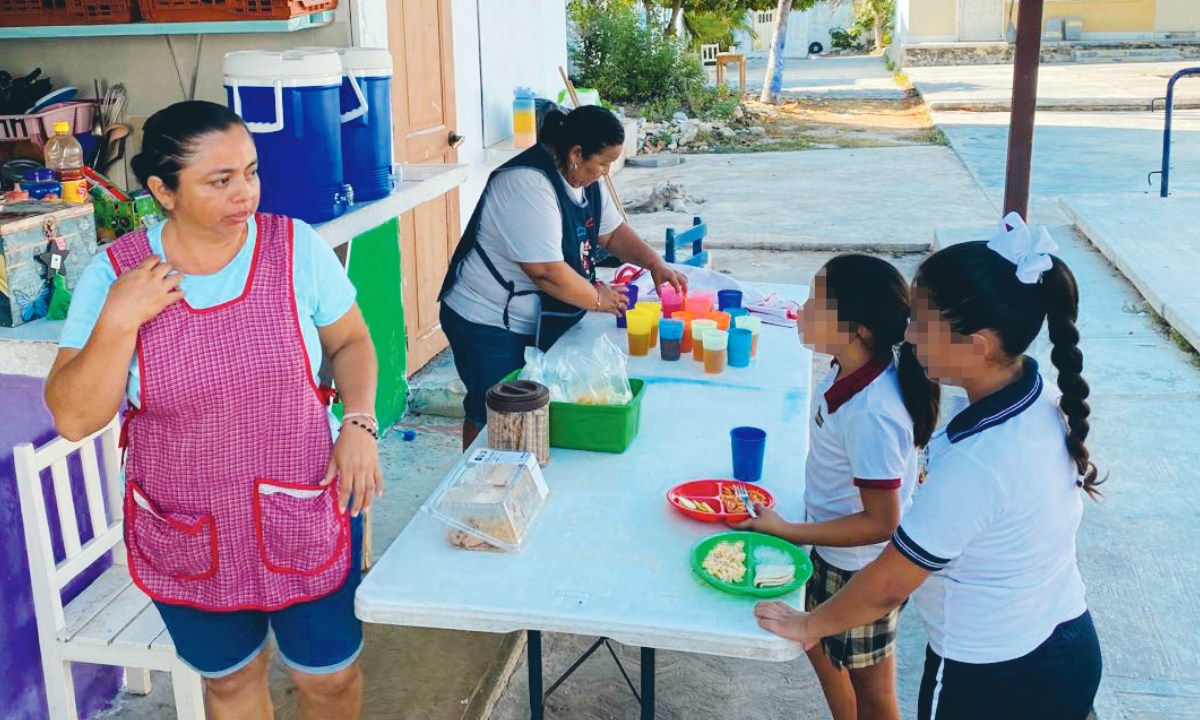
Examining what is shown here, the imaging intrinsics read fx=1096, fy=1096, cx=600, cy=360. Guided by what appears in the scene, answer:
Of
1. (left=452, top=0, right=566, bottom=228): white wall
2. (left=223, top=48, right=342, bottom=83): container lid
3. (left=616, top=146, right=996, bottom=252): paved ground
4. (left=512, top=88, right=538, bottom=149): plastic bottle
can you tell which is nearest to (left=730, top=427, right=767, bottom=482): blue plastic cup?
(left=223, top=48, right=342, bottom=83): container lid

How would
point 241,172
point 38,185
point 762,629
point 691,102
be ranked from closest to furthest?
point 762,629 → point 241,172 → point 38,185 → point 691,102

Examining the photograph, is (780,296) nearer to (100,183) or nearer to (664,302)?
(664,302)

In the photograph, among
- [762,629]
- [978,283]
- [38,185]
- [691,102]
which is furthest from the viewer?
[691,102]

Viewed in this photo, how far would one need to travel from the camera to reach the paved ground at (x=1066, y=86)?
733 inches

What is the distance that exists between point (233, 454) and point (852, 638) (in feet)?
4.70

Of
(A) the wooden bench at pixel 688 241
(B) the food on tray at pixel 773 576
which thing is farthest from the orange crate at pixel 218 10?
(B) the food on tray at pixel 773 576

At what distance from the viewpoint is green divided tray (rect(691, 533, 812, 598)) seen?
2.14 meters

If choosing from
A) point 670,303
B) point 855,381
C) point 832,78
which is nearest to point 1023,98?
point 670,303

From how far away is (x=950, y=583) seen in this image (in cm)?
206

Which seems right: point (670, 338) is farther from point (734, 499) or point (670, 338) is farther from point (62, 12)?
point (62, 12)

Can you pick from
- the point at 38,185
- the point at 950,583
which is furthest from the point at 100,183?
the point at 950,583

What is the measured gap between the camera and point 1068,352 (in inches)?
76.1

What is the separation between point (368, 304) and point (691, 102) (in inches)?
563

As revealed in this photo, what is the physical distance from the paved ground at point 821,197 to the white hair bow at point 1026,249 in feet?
25.0
